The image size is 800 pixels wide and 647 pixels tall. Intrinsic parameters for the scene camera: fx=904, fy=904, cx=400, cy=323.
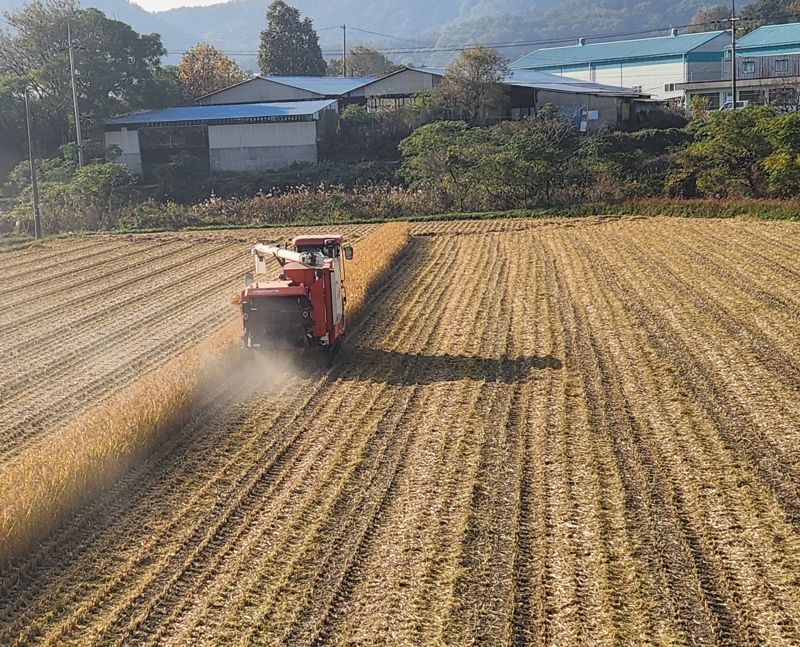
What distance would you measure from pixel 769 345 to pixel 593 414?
4.51 metres

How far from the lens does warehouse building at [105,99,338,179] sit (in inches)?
1865

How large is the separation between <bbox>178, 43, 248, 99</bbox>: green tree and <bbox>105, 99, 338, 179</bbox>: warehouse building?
16517 millimetres

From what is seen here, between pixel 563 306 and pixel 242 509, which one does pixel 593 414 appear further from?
pixel 563 306

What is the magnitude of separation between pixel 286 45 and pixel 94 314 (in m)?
60.8

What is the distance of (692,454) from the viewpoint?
945cm

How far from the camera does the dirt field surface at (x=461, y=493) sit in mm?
6527

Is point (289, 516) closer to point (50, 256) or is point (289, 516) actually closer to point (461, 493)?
point (461, 493)

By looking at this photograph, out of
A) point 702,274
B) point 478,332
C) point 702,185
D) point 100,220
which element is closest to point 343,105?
point 100,220

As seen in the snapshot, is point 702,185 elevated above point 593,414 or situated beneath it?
elevated above

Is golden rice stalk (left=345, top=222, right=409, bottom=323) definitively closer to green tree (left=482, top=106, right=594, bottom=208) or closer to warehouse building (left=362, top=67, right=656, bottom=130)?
green tree (left=482, top=106, right=594, bottom=208)

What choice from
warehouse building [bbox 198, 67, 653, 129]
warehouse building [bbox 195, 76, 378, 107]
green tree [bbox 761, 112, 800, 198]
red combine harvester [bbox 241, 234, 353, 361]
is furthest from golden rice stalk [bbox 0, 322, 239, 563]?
warehouse building [bbox 195, 76, 378, 107]

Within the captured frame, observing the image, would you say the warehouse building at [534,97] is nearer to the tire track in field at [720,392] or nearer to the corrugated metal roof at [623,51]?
the corrugated metal roof at [623,51]

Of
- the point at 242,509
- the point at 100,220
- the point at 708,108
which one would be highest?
the point at 708,108

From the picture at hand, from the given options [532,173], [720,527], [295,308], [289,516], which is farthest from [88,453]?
[532,173]
